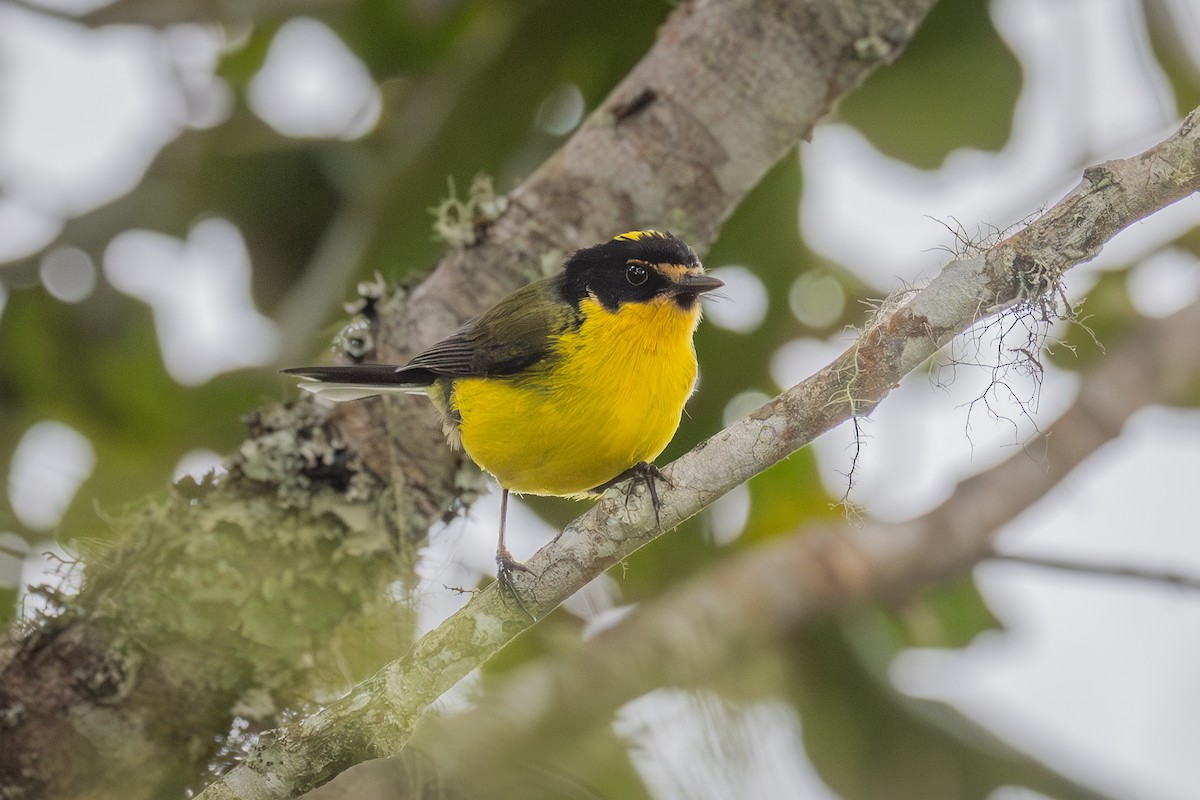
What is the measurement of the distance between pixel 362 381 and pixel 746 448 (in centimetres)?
149

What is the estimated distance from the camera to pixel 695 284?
3.17 m

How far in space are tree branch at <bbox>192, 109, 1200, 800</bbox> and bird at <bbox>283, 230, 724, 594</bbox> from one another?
24.8 inches

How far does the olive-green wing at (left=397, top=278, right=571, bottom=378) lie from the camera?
3174 millimetres

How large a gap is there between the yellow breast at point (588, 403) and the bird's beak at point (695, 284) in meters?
0.06

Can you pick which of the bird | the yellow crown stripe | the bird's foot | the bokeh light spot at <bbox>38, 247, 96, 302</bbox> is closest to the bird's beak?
the bird

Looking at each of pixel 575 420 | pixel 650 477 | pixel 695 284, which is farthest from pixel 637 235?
pixel 650 477

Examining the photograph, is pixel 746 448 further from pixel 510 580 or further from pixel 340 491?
pixel 340 491

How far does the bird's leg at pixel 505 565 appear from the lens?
2.26 meters

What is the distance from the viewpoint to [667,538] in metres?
4.71

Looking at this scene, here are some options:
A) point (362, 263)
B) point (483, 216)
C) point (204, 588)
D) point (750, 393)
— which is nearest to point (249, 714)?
point (204, 588)

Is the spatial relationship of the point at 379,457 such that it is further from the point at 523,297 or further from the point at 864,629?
the point at 864,629

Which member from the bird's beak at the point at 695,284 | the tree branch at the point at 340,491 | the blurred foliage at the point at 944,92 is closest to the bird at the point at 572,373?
the bird's beak at the point at 695,284

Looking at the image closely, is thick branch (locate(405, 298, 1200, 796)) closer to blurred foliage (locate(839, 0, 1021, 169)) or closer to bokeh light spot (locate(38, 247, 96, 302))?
blurred foliage (locate(839, 0, 1021, 169))

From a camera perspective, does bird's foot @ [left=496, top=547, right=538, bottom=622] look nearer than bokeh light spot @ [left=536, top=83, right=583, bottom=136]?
Yes
